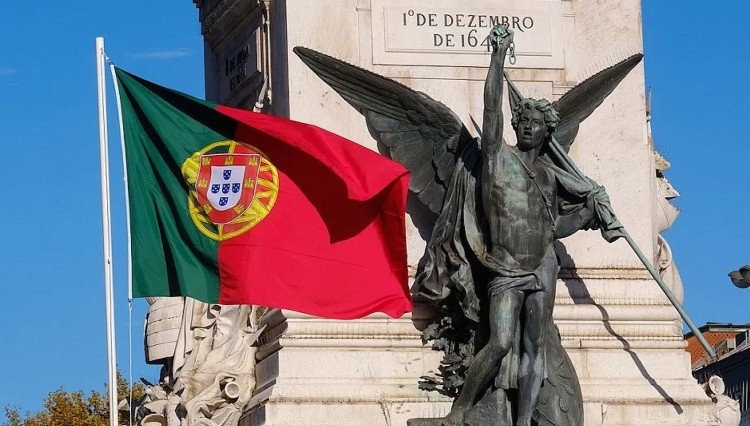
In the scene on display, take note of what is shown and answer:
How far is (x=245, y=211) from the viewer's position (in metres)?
20.2

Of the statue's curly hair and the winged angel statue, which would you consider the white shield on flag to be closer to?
the winged angel statue

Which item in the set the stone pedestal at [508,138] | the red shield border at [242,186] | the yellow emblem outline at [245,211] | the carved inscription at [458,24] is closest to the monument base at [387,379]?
the stone pedestal at [508,138]

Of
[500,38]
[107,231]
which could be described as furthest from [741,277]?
[107,231]

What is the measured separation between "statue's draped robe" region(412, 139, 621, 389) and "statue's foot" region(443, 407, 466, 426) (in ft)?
1.41

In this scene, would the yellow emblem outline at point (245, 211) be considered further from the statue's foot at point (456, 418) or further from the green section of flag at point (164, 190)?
the statue's foot at point (456, 418)

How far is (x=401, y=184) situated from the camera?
2048cm

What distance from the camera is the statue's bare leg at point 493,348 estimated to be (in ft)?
64.8

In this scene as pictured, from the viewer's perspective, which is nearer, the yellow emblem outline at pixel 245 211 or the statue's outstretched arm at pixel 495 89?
the statue's outstretched arm at pixel 495 89

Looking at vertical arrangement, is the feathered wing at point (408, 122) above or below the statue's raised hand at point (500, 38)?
below

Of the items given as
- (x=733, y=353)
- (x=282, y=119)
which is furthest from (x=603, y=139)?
(x=733, y=353)

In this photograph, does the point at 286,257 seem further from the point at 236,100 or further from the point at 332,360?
the point at 236,100

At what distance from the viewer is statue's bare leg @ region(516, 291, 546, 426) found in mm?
19828

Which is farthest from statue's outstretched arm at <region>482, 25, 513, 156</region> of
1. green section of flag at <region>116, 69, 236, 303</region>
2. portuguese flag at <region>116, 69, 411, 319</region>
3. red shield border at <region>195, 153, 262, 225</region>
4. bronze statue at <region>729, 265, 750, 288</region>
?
bronze statue at <region>729, 265, 750, 288</region>

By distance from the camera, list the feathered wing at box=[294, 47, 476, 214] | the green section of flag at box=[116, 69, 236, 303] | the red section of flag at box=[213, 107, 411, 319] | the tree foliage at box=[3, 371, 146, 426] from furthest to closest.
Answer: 1. the tree foliage at box=[3, 371, 146, 426]
2. the feathered wing at box=[294, 47, 476, 214]
3. the red section of flag at box=[213, 107, 411, 319]
4. the green section of flag at box=[116, 69, 236, 303]
